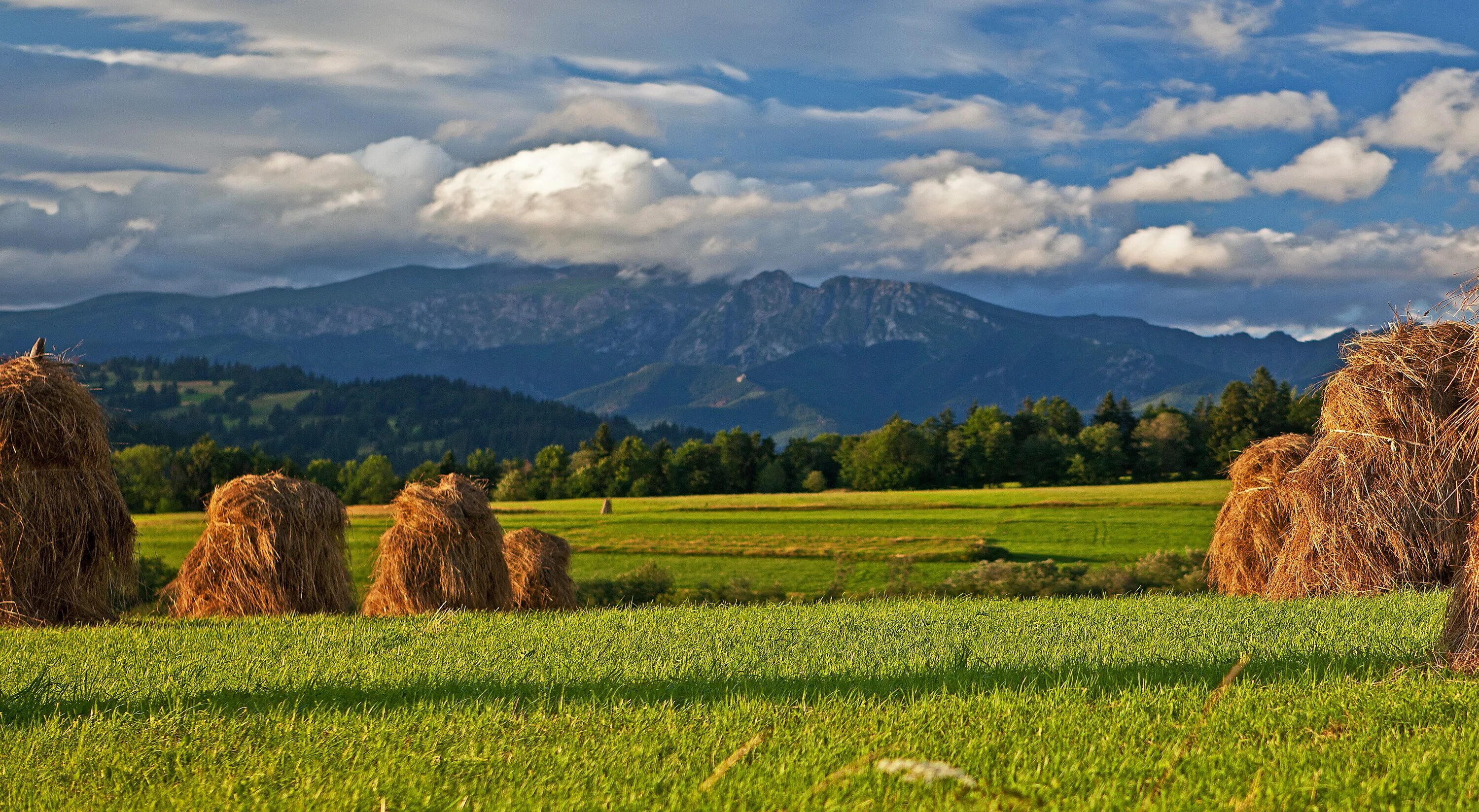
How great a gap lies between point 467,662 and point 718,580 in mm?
38740

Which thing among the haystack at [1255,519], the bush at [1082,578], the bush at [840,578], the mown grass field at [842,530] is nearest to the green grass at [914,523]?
the mown grass field at [842,530]

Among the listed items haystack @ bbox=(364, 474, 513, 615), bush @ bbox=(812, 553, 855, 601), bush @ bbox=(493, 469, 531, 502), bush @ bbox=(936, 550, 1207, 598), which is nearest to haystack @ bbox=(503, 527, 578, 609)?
haystack @ bbox=(364, 474, 513, 615)

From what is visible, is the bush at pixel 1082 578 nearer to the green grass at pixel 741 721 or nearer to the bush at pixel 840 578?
the bush at pixel 840 578

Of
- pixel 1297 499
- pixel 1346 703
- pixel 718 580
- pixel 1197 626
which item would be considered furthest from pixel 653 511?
pixel 1346 703

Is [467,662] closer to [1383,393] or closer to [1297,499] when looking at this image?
[1383,393]

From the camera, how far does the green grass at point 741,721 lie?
5238 mm

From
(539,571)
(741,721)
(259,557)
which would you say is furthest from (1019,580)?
(741,721)

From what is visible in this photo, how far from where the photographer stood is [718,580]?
1901 inches

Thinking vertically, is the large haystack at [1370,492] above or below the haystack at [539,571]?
above

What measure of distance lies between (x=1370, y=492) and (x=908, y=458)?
89041mm

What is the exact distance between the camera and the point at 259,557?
17.6 meters

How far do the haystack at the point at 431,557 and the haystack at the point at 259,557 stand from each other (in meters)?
1.09

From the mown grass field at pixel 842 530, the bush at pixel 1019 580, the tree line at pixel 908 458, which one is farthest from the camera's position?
the tree line at pixel 908 458

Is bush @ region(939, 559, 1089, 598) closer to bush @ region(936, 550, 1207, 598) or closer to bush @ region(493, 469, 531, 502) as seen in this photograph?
bush @ region(936, 550, 1207, 598)
